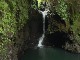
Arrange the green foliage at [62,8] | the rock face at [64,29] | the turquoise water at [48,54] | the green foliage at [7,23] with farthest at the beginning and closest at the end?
the rock face at [64,29] < the green foliage at [62,8] < the turquoise water at [48,54] < the green foliage at [7,23]

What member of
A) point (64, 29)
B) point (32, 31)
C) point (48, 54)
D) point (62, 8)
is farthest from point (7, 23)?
point (32, 31)

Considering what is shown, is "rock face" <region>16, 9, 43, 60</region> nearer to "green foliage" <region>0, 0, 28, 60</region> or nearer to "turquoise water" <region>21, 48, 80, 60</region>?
"turquoise water" <region>21, 48, 80, 60</region>

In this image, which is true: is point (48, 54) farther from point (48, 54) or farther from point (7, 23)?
point (7, 23)

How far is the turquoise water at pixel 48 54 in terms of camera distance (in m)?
14.9

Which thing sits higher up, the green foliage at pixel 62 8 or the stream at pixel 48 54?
the green foliage at pixel 62 8

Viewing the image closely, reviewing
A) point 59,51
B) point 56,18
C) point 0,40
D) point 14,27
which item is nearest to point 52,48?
point 59,51

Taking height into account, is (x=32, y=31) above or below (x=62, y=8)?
below

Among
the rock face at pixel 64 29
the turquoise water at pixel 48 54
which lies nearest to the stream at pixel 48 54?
the turquoise water at pixel 48 54

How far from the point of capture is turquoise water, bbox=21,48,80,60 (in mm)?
14945

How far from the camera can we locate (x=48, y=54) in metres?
15.5

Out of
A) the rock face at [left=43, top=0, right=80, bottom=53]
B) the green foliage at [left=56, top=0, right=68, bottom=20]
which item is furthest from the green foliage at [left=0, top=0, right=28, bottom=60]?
the rock face at [left=43, top=0, right=80, bottom=53]

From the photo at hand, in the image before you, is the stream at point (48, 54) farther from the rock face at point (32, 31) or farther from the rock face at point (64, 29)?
the rock face at point (64, 29)

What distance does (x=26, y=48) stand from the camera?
53.7 ft

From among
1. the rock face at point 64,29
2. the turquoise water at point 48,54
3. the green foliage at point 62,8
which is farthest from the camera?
the rock face at point 64,29
